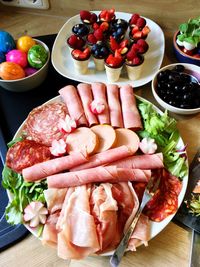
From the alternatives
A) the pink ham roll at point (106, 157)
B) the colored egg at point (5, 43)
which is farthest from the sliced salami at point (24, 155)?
the colored egg at point (5, 43)

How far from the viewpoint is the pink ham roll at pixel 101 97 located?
99cm

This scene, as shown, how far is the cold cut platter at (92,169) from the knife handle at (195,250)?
3.5 inches

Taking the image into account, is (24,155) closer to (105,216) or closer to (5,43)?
(105,216)

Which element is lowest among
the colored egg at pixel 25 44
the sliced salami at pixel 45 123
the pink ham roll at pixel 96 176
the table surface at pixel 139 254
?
the table surface at pixel 139 254

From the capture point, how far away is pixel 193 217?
848 mm

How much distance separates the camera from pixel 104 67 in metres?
1.17

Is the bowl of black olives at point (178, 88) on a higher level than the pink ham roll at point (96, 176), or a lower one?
higher

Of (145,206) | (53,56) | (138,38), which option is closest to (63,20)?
(53,56)

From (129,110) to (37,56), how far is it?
0.40m

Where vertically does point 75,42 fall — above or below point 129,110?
above

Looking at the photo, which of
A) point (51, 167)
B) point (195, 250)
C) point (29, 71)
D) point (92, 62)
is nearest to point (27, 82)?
point (29, 71)

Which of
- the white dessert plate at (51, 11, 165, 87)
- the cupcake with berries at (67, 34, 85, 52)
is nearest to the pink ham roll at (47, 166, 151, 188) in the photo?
the white dessert plate at (51, 11, 165, 87)

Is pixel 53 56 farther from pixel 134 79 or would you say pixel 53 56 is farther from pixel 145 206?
pixel 145 206

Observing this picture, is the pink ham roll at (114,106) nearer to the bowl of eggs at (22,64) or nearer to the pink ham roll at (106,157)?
the pink ham roll at (106,157)
